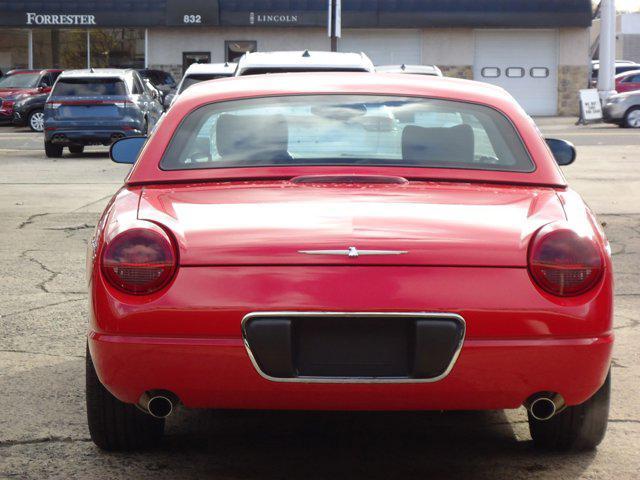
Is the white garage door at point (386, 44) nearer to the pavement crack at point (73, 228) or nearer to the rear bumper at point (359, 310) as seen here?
the pavement crack at point (73, 228)

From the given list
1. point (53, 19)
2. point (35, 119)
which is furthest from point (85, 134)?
point (53, 19)

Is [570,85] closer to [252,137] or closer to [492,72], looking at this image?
[492,72]

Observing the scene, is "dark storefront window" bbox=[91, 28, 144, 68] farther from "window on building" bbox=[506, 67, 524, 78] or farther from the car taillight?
the car taillight

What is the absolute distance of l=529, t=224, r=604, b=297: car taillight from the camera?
3936mm

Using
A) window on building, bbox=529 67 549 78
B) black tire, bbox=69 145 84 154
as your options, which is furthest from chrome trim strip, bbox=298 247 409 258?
window on building, bbox=529 67 549 78

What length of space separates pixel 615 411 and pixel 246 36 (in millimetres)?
37870

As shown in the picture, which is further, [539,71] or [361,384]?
[539,71]

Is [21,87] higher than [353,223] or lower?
higher

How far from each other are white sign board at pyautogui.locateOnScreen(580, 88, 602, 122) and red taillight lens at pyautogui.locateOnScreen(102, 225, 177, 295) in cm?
3031

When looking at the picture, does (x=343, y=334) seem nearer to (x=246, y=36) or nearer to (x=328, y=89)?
(x=328, y=89)

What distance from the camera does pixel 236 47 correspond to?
42.3 m

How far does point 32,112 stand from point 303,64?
20281mm

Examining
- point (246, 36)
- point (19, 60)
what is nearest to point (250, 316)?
point (246, 36)

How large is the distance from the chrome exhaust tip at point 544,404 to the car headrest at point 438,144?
3.44 feet
